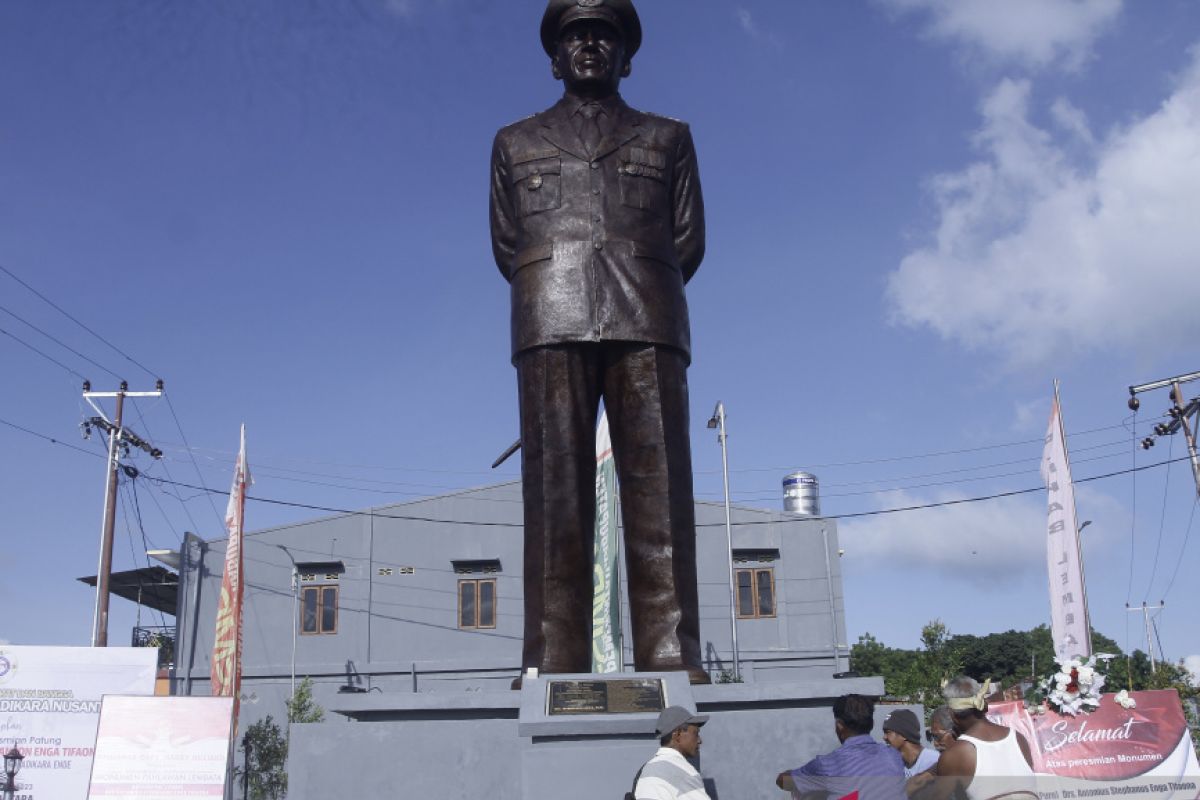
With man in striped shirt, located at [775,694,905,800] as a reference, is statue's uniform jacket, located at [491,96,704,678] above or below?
above

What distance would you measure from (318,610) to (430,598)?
2.96 meters

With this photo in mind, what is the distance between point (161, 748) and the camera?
28.7 ft

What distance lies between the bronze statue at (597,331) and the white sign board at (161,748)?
3693 mm

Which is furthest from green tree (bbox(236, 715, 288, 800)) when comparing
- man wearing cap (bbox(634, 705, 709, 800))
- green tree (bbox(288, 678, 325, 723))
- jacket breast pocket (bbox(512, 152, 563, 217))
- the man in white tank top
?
the man in white tank top

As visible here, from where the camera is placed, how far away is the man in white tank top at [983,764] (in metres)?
3.86

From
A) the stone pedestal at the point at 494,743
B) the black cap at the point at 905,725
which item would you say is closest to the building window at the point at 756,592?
the stone pedestal at the point at 494,743

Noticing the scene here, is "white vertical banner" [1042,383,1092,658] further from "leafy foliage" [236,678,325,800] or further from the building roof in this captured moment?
the building roof

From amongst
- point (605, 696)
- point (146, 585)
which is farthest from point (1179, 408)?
point (146, 585)

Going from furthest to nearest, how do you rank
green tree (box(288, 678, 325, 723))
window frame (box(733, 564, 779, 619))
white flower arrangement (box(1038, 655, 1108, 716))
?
window frame (box(733, 564, 779, 619)) → green tree (box(288, 678, 325, 723)) → white flower arrangement (box(1038, 655, 1108, 716))

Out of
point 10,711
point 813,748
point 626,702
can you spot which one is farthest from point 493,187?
point 10,711

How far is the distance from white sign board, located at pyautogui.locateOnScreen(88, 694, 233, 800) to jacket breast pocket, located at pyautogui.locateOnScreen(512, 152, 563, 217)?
4.87 metres

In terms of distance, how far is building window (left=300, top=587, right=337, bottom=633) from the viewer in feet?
92.1

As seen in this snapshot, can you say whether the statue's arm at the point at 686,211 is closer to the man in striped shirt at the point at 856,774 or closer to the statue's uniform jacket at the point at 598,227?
the statue's uniform jacket at the point at 598,227

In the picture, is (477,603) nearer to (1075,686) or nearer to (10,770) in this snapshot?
(10,770)
